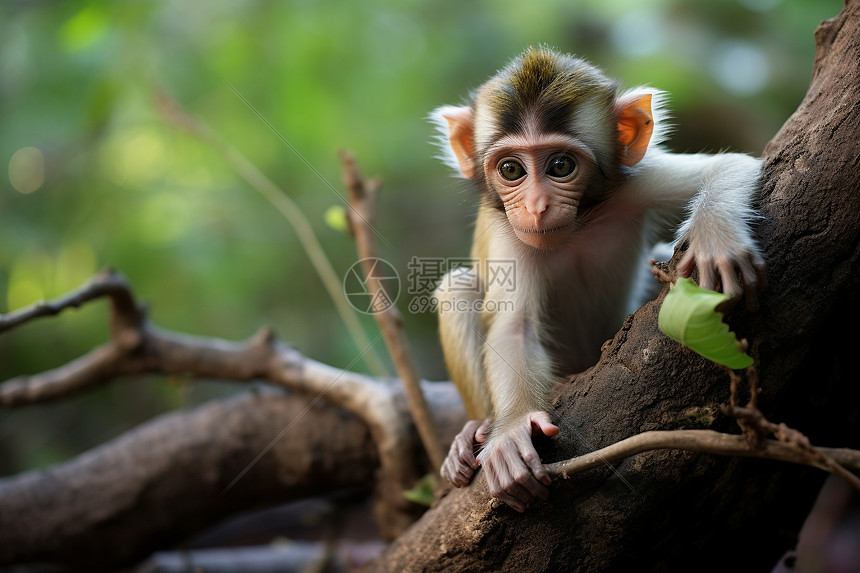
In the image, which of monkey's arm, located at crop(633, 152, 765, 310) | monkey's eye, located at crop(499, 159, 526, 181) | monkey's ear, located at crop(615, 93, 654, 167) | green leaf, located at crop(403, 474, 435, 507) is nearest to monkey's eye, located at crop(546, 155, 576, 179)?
monkey's eye, located at crop(499, 159, 526, 181)

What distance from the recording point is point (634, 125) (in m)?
2.74

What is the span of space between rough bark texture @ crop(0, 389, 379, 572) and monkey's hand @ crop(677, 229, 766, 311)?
2.36 meters

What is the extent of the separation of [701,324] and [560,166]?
1.22 m

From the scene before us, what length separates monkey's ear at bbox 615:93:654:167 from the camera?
106 inches

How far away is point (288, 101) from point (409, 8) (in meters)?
1.67

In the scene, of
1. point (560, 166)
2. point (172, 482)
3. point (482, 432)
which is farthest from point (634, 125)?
point (172, 482)

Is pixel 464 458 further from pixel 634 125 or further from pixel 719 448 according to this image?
pixel 634 125

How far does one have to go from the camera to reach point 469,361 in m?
2.95

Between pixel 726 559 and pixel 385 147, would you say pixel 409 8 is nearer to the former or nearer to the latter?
pixel 385 147

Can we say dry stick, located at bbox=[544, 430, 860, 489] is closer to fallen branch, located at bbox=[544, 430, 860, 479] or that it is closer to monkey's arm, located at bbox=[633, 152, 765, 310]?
fallen branch, located at bbox=[544, 430, 860, 479]

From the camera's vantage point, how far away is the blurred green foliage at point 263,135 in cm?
611

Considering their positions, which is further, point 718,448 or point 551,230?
point 551,230

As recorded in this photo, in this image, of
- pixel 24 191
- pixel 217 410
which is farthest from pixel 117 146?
pixel 217 410

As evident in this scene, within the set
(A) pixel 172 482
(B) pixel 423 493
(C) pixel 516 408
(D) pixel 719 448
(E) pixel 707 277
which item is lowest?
(B) pixel 423 493
